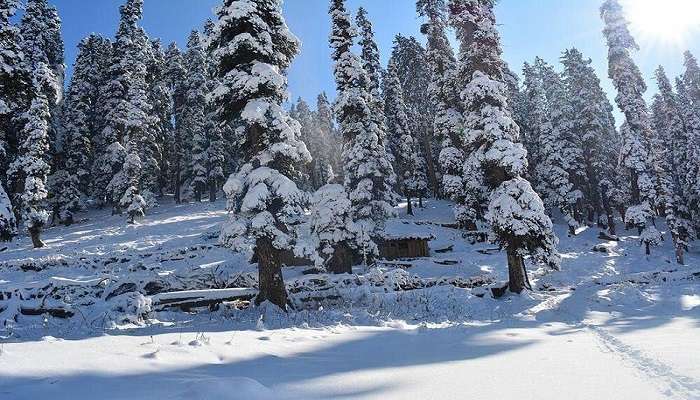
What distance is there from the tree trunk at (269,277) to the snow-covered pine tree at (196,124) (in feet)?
147

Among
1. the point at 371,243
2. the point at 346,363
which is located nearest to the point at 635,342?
the point at 346,363

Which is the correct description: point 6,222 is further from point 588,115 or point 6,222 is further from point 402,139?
point 588,115

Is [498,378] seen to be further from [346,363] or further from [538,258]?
[538,258]

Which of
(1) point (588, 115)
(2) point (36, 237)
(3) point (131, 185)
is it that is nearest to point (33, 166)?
(2) point (36, 237)

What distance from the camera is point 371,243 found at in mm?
27016

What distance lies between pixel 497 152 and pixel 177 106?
54307 millimetres

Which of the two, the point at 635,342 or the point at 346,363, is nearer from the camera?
the point at 346,363

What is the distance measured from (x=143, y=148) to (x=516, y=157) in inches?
1835

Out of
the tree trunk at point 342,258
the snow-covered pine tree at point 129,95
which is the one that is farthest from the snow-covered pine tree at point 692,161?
the snow-covered pine tree at point 129,95

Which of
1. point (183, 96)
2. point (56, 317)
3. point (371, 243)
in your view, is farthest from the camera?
point (183, 96)

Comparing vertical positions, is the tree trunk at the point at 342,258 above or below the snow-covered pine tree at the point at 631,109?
below

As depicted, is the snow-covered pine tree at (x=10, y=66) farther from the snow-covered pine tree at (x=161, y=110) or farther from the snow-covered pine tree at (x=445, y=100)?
the snow-covered pine tree at (x=161, y=110)

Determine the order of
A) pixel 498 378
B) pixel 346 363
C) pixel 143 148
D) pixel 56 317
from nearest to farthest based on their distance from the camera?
1. pixel 498 378
2. pixel 346 363
3. pixel 56 317
4. pixel 143 148

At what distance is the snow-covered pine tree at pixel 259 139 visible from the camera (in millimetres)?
15469
